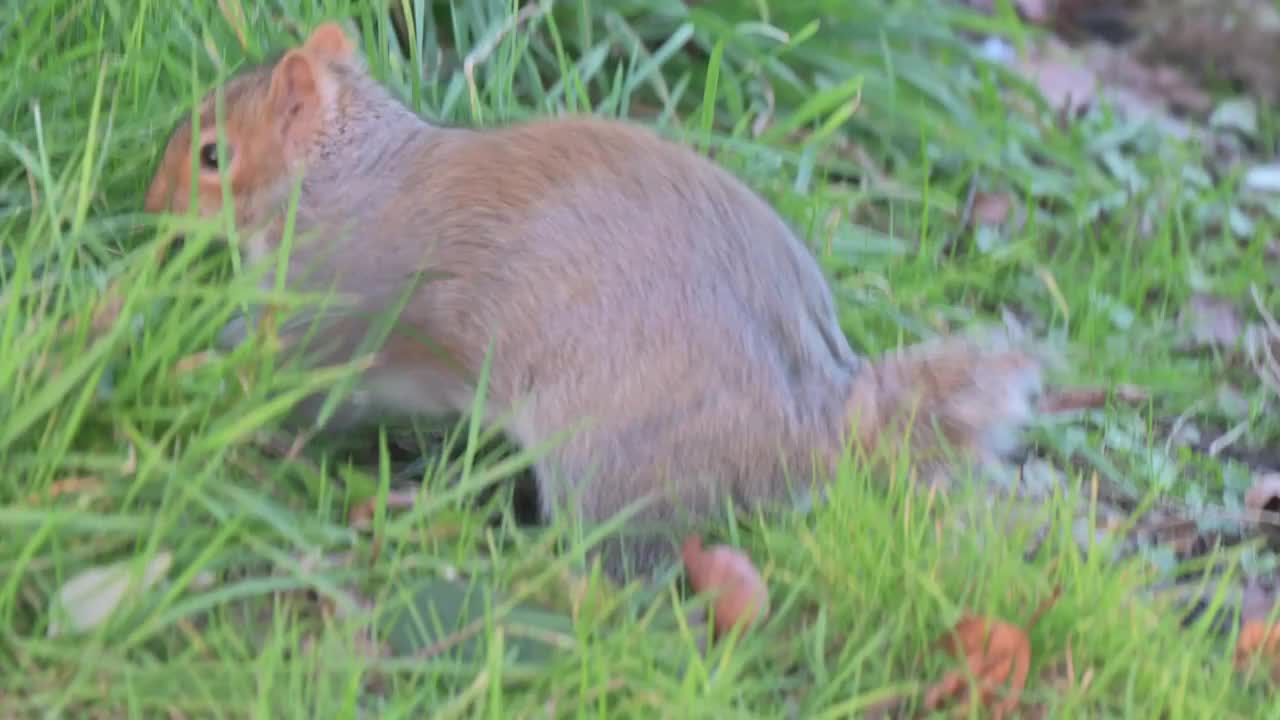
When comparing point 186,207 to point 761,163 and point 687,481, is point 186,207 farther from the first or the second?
point 761,163

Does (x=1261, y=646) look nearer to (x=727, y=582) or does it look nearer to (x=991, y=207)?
(x=727, y=582)

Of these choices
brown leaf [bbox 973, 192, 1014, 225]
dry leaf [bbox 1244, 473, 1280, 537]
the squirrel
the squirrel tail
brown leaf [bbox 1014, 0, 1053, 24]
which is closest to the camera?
the squirrel

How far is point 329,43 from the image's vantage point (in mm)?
2656

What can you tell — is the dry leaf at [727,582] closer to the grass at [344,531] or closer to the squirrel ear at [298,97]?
the grass at [344,531]

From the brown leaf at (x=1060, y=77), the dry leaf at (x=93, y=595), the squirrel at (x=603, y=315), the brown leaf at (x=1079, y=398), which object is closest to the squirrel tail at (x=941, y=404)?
the squirrel at (x=603, y=315)

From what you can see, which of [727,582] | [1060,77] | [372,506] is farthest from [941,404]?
[1060,77]

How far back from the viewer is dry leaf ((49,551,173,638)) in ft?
6.31

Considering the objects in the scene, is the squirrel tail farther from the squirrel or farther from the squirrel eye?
the squirrel eye

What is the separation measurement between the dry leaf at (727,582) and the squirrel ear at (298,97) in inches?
33.8

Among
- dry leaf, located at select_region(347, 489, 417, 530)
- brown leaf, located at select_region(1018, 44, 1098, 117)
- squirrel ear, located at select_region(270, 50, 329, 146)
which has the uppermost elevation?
squirrel ear, located at select_region(270, 50, 329, 146)

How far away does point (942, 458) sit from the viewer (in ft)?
8.08

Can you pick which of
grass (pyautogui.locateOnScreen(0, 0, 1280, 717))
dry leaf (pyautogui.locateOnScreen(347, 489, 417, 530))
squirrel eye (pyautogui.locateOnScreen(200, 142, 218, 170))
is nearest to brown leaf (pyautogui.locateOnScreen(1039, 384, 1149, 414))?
grass (pyautogui.locateOnScreen(0, 0, 1280, 717))

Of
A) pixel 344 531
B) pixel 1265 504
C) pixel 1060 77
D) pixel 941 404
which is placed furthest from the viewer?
pixel 1060 77

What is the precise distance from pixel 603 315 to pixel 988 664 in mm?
660
